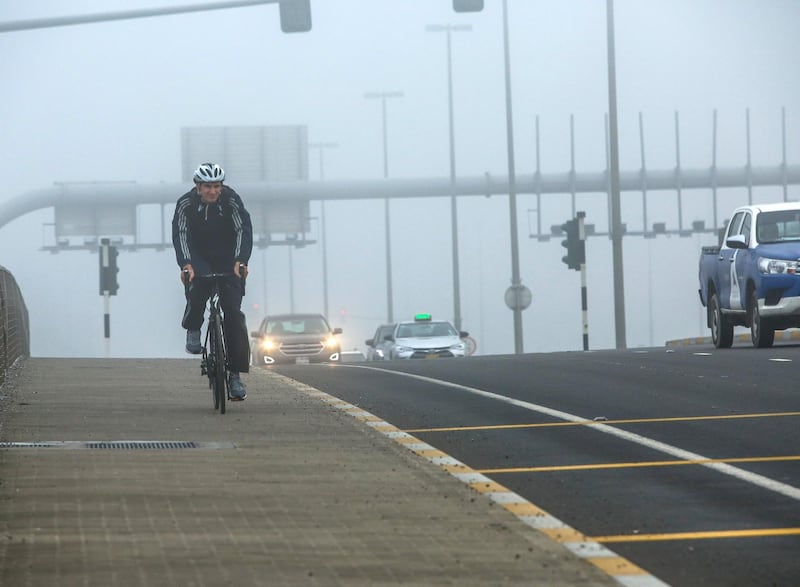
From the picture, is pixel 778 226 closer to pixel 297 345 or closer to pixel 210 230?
pixel 210 230

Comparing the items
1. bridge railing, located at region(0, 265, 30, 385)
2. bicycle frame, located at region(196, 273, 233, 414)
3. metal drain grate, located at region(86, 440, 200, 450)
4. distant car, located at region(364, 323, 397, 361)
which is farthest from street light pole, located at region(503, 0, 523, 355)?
metal drain grate, located at region(86, 440, 200, 450)

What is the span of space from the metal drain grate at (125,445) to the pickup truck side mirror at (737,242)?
46.5 ft

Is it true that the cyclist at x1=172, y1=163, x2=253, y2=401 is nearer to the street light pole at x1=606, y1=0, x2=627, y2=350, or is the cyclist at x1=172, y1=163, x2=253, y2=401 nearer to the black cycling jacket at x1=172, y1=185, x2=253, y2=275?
the black cycling jacket at x1=172, y1=185, x2=253, y2=275

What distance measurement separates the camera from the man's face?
13720 mm

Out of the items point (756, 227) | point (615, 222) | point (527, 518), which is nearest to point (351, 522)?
point (527, 518)

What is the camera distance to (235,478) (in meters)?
9.80

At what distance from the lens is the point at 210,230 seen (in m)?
13.9

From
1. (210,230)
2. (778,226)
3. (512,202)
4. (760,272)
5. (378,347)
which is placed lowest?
(378,347)

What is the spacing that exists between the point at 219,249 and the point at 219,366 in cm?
88

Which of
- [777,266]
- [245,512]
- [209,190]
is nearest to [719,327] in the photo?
[777,266]

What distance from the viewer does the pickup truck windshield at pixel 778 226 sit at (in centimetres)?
2519

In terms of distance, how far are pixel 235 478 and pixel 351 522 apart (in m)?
1.67

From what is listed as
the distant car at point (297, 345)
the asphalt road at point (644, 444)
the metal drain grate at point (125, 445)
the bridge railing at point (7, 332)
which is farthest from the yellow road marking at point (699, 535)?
the distant car at point (297, 345)

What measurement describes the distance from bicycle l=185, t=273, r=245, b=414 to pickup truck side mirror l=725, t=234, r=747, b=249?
12.0 m
